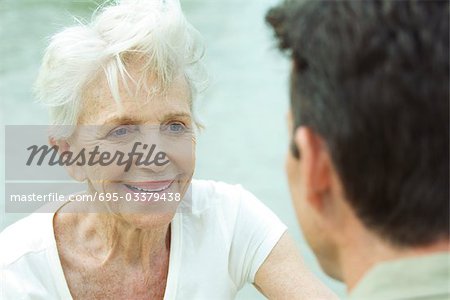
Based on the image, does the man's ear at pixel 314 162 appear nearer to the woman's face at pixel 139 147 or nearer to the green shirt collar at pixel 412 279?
the green shirt collar at pixel 412 279

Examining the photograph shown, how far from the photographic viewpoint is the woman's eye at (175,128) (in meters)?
2.08

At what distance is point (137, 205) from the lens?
207 centimetres

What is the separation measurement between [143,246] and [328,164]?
1.24 metres

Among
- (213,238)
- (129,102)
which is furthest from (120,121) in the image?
(213,238)

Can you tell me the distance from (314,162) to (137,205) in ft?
3.64

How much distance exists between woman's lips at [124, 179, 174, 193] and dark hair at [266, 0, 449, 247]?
1101 mm

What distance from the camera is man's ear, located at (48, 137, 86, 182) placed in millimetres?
2145

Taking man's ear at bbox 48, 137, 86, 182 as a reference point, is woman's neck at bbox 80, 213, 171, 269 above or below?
below

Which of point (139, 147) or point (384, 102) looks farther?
point (139, 147)

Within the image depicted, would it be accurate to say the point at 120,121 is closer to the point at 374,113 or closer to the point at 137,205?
the point at 137,205

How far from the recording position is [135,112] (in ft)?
6.63

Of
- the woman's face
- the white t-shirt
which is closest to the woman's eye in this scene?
the woman's face

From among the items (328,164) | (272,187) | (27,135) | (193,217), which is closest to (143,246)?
(193,217)

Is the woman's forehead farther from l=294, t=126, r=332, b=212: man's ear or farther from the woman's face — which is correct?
l=294, t=126, r=332, b=212: man's ear
